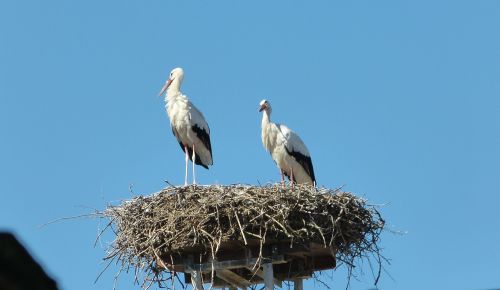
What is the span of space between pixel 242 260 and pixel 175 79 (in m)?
4.86

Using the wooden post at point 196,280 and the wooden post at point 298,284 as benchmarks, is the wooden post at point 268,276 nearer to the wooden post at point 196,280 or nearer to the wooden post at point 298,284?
the wooden post at point 196,280

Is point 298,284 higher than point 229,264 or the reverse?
higher

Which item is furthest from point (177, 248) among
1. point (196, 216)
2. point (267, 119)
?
point (267, 119)

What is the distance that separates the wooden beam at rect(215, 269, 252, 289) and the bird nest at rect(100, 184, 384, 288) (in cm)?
33

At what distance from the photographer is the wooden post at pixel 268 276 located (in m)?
8.34

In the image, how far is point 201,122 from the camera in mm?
12070

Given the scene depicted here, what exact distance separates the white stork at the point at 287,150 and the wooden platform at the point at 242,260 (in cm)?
271

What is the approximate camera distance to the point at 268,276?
8391 millimetres

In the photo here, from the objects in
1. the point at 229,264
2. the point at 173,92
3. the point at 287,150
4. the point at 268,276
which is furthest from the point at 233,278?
the point at 173,92

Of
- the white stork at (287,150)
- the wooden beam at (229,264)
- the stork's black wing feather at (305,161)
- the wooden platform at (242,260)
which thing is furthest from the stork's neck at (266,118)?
the wooden beam at (229,264)

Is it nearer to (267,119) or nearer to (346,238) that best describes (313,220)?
(346,238)

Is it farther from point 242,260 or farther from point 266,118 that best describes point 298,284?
point 266,118

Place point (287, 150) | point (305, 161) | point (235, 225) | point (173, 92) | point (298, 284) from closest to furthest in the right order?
point (235, 225) < point (298, 284) < point (287, 150) < point (305, 161) < point (173, 92)

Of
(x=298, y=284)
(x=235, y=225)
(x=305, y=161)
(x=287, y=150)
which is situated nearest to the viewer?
(x=235, y=225)
